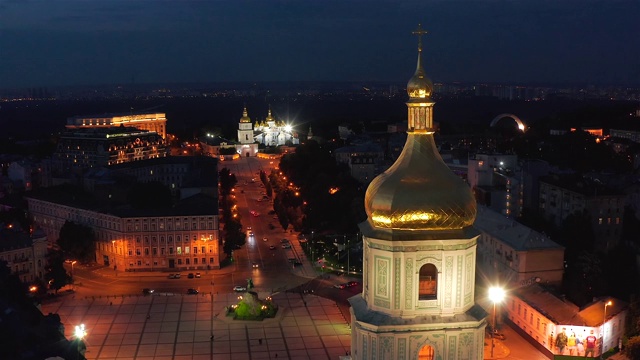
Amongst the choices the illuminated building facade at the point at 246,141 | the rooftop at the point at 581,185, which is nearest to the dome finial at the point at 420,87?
the rooftop at the point at 581,185

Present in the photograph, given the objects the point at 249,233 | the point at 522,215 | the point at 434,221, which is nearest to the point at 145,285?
the point at 249,233

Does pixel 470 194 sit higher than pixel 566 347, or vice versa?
pixel 470 194

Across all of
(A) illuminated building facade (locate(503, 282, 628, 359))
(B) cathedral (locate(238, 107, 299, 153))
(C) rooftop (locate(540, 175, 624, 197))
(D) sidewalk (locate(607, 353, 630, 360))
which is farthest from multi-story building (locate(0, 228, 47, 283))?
(B) cathedral (locate(238, 107, 299, 153))

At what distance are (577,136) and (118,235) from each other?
56128 millimetres

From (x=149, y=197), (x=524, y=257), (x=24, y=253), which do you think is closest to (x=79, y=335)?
(x=24, y=253)

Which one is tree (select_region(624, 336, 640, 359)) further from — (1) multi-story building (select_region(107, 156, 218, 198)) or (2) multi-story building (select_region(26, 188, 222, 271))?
(1) multi-story building (select_region(107, 156, 218, 198))

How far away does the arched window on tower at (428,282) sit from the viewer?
55.0ft

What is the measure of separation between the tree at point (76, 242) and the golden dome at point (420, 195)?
42370mm

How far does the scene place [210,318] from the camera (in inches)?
1665

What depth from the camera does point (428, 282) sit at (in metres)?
16.9

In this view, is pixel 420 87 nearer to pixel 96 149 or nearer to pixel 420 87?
pixel 420 87

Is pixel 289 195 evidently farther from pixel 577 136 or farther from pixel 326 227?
pixel 577 136

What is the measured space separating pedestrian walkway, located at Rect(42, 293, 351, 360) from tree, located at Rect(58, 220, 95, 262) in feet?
30.1

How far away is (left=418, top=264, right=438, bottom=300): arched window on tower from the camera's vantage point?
16766 mm
